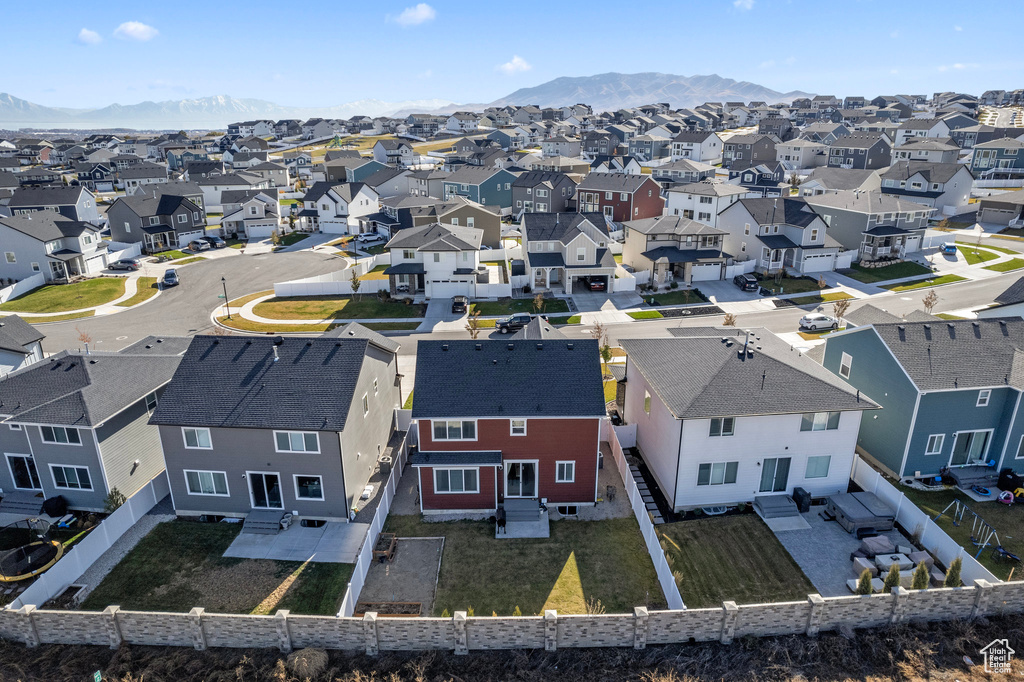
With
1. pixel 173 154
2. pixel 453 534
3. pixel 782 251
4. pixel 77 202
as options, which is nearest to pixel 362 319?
pixel 453 534

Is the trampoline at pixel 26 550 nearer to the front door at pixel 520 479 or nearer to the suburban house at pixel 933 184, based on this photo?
the front door at pixel 520 479

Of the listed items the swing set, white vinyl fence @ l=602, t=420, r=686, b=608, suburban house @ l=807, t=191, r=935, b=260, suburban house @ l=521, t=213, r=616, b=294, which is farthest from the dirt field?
suburban house @ l=807, t=191, r=935, b=260

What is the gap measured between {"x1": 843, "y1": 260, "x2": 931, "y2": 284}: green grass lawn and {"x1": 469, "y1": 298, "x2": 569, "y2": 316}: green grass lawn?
1345 inches

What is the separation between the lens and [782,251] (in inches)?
2653

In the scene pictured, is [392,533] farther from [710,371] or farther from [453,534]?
[710,371]

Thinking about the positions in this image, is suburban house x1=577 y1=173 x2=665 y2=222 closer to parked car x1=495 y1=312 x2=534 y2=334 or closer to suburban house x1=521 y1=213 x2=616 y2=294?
suburban house x1=521 y1=213 x2=616 y2=294

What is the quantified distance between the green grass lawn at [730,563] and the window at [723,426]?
13.3 ft

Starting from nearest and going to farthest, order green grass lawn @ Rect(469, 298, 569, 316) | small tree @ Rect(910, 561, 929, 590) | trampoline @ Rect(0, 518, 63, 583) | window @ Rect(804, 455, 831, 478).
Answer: small tree @ Rect(910, 561, 929, 590)
trampoline @ Rect(0, 518, 63, 583)
window @ Rect(804, 455, 831, 478)
green grass lawn @ Rect(469, 298, 569, 316)

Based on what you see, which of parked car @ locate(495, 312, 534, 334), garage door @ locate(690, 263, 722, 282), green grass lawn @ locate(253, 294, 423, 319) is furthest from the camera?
garage door @ locate(690, 263, 722, 282)

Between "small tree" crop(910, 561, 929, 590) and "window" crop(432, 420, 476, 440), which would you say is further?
"window" crop(432, 420, 476, 440)

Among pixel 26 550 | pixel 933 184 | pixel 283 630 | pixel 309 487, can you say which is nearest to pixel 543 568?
pixel 283 630

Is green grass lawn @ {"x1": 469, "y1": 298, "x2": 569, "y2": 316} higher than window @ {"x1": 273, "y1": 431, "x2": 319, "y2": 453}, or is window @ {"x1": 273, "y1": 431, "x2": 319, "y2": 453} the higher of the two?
window @ {"x1": 273, "y1": 431, "x2": 319, "y2": 453}

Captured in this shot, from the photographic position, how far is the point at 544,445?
27.9 meters

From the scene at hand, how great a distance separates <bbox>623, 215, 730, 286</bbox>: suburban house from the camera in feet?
213
